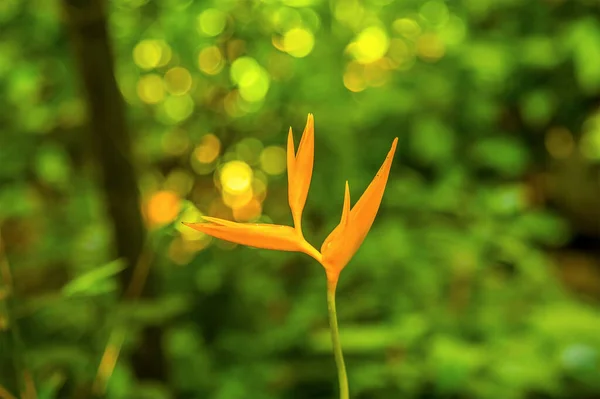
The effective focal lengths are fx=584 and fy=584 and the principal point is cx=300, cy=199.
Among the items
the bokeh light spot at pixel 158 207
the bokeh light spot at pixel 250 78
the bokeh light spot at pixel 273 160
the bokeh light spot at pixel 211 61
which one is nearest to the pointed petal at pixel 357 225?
the bokeh light spot at pixel 158 207

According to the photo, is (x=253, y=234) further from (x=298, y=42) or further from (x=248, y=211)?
(x=248, y=211)

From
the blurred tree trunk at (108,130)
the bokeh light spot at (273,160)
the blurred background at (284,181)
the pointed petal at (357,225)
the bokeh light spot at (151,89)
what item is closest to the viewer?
the pointed petal at (357,225)

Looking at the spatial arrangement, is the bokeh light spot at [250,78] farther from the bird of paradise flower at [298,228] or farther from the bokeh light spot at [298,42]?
the bird of paradise flower at [298,228]

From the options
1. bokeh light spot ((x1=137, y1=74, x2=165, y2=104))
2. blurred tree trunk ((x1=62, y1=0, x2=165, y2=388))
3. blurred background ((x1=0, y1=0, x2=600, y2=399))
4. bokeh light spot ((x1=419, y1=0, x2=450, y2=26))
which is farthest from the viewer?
bokeh light spot ((x1=137, y1=74, x2=165, y2=104))

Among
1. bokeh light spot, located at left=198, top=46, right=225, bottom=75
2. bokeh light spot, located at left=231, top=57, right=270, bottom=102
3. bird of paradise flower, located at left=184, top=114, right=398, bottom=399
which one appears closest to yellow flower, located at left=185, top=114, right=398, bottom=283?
bird of paradise flower, located at left=184, top=114, right=398, bottom=399

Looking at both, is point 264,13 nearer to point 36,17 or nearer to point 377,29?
point 377,29

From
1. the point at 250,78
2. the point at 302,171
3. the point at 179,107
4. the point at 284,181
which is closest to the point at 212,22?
the point at 250,78

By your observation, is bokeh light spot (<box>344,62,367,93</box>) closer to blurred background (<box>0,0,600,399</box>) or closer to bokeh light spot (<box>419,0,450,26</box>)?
blurred background (<box>0,0,600,399</box>)
